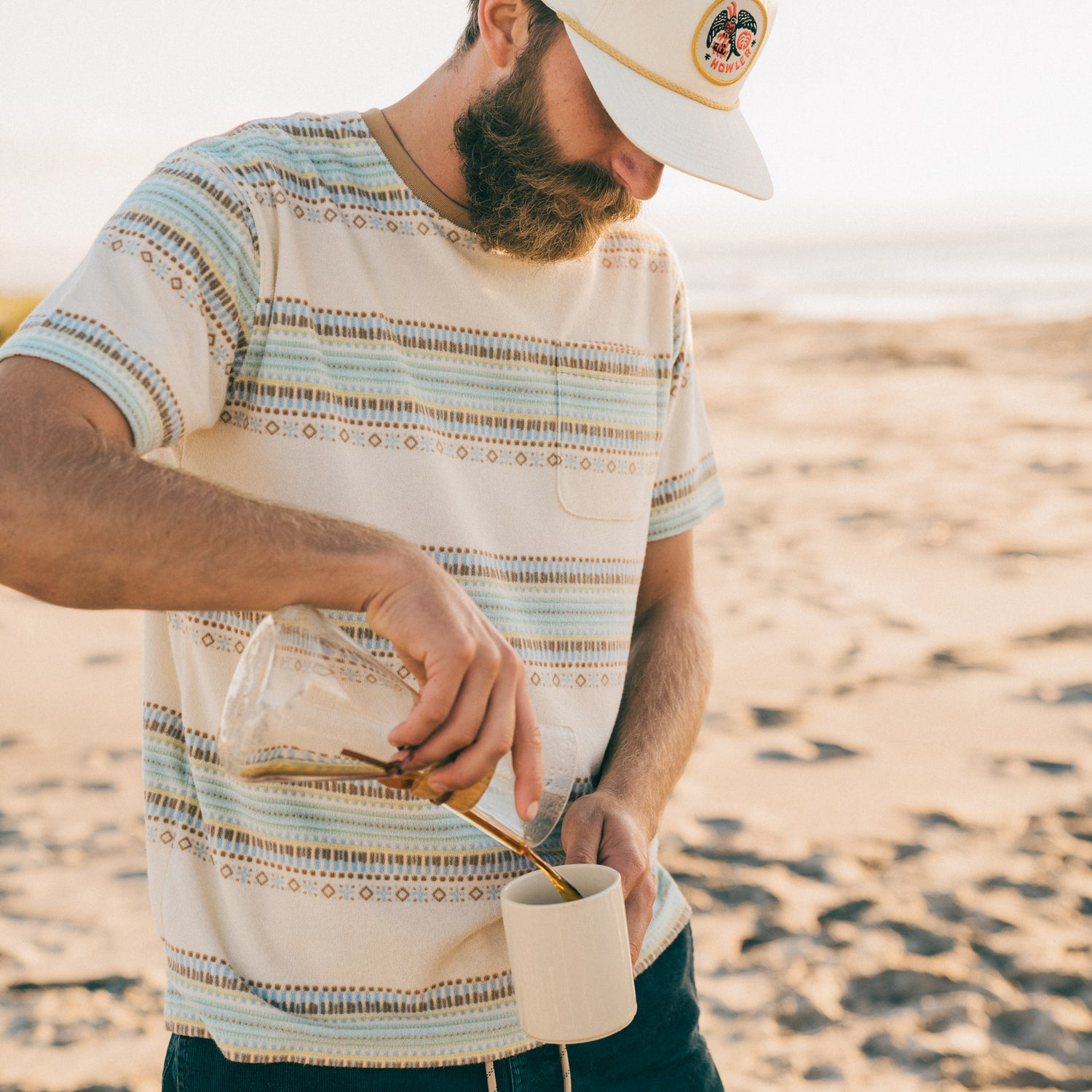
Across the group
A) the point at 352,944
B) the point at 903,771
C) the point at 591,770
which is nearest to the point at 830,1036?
the point at 903,771

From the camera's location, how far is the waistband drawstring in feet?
4.91

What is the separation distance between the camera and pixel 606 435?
1672 millimetres

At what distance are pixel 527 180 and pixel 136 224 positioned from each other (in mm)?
521

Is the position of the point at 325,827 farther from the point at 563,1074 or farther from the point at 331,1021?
the point at 563,1074

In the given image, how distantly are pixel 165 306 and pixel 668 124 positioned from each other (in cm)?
68

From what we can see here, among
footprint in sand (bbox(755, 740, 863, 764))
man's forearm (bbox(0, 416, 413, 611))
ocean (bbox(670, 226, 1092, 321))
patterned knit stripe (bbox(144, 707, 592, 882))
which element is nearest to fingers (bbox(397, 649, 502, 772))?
man's forearm (bbox(0, 416, 413, 611))

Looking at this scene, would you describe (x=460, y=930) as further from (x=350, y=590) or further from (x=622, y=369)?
(x=622, y=369)

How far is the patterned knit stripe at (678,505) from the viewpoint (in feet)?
6.10

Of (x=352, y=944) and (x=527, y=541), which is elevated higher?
(x=527, y=541)

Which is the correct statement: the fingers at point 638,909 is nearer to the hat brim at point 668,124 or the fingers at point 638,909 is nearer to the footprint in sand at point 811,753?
the hat brim at point 668,124

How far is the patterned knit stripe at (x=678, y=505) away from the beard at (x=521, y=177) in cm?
45

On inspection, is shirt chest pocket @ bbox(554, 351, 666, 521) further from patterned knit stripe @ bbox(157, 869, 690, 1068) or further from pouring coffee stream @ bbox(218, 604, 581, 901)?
patterned knit stripe @ bbox(157, 869, 690, 1068)

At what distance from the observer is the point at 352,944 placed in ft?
4.66

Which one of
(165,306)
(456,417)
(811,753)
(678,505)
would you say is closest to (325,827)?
(456,417)
